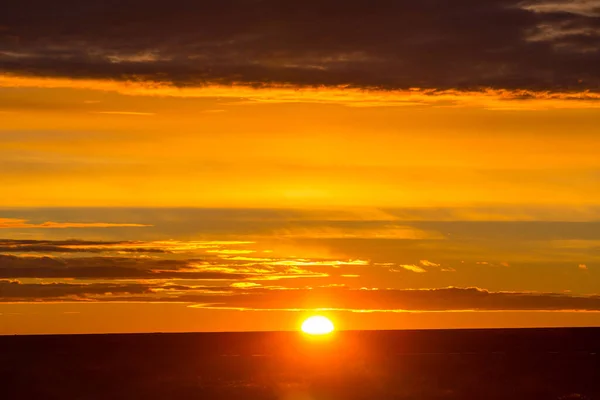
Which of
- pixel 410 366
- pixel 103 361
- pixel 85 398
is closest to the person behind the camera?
pixel 85 398

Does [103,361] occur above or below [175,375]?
above

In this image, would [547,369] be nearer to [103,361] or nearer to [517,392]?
[517,392]

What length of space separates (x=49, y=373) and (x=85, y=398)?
18498 mm

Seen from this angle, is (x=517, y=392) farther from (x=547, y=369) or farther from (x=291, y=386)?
(x=547, y=369)

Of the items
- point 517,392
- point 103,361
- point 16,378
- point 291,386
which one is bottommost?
point 517,392

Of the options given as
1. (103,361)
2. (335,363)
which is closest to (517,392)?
(335,363)

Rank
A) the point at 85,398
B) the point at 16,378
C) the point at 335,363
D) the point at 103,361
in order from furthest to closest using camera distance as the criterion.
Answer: the point at 103,361, the point at 335,363, the point at 16,378, the point at 85,398

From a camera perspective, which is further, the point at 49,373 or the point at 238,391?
the point at 49,373

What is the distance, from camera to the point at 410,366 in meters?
75.0

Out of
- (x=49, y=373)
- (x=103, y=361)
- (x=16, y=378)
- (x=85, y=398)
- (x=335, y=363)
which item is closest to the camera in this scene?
(x=85, y=398)

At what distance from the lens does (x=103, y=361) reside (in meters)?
87.4

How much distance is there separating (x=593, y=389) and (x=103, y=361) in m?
44.4

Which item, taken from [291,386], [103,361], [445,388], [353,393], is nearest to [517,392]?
[445,388]

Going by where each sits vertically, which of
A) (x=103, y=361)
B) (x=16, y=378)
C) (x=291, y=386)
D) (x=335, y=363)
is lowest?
(x=291, y=386)
